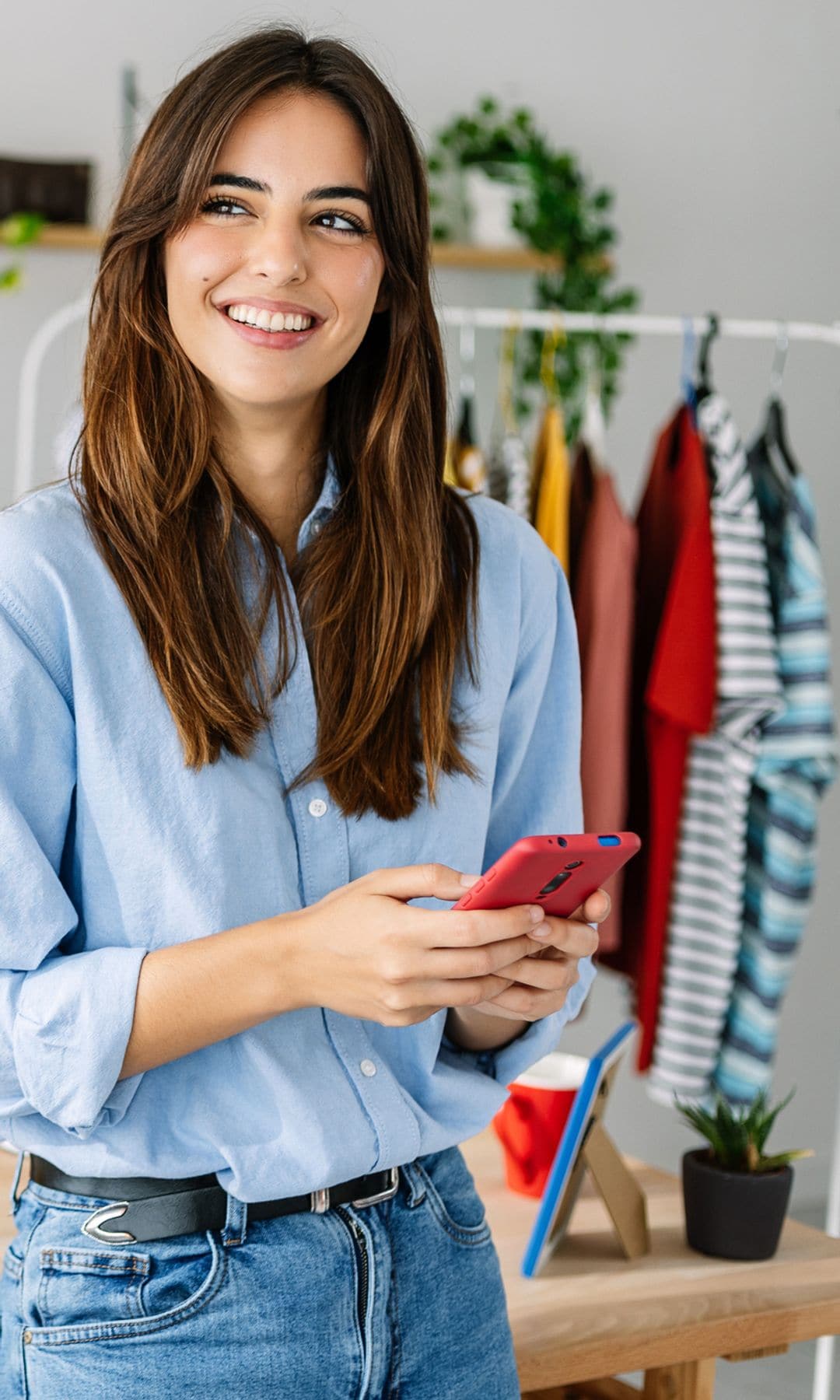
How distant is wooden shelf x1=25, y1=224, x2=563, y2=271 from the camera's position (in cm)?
324

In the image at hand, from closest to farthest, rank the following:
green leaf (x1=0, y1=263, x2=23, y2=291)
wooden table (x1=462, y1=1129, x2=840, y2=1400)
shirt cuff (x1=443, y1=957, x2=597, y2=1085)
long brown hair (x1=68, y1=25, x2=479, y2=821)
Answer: green leaf (x1=0, y1=263, x2=23, y2=291) → long brown hair (x1=68, y1=25, x2=479, y2=821) → shirt cuff (x1=443, y1=957, x2=597, y2=1085) → wooden table (x1=462, y1=1129, x2=840, y2=1400)

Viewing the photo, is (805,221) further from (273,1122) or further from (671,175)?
(273,1122)

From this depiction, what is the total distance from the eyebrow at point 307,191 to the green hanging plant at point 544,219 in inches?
85.9

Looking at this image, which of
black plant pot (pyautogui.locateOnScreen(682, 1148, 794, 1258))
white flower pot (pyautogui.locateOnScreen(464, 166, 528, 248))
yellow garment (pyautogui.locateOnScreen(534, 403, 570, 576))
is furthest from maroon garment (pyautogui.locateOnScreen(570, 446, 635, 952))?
white flower pot (pyautogui.locateOnScreen(464, 166, 528, 248))

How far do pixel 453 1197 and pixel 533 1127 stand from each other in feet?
1.49

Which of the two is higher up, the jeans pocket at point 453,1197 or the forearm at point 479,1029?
the forearm at point 479,1029

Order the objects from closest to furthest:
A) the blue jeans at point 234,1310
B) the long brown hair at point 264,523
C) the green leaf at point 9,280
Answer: the green leaf at point 9,280 → the blue jeans at point 234,1310 → the long brown hair at point 264,523

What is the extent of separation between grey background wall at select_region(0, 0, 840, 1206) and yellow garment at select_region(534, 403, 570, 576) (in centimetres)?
108

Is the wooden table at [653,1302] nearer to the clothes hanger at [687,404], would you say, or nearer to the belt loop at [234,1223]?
the belt loop at [234,1223]

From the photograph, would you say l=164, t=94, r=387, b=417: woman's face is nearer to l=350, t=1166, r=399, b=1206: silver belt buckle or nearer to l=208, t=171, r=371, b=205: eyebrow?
l=208, t=171, r=371, b=205: eyebrow

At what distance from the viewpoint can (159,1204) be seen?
1015mm

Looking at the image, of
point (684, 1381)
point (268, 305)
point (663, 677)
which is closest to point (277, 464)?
point (268, 305)

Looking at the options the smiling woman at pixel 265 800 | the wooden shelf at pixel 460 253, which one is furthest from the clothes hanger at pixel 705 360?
the smiling woman at pixel 265 800

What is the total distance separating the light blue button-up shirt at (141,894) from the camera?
3.26 feet
